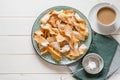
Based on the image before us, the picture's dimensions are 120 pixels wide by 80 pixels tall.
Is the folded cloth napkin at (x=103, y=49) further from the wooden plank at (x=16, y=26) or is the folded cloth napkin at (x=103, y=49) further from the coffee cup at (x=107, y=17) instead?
the wooden plank at (x=16, y=26)

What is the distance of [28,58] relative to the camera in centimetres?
125

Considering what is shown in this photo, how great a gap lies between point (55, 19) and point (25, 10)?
0.41ft

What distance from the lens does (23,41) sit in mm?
1266

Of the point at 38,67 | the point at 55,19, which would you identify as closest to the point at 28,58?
the point at 38,67

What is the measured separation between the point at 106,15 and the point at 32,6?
0.27 metres

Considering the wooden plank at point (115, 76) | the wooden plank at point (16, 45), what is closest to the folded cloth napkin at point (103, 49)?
the wooden plank at point (115, 76)

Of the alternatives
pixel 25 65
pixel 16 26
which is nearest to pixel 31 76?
pixel 25 65

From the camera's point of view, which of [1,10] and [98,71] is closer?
[98,71]

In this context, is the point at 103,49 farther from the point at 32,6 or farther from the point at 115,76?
the point at 32,6

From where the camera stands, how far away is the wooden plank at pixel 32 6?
128 centimetres

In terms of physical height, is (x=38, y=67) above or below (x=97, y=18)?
below

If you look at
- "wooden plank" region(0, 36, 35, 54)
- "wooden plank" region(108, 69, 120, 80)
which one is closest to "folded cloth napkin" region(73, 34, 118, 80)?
"wooden plank" region(108, 69, 120, 80)

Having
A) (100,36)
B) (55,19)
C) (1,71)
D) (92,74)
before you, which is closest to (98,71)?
(92,74)

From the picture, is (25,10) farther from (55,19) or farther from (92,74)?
(92,74)
